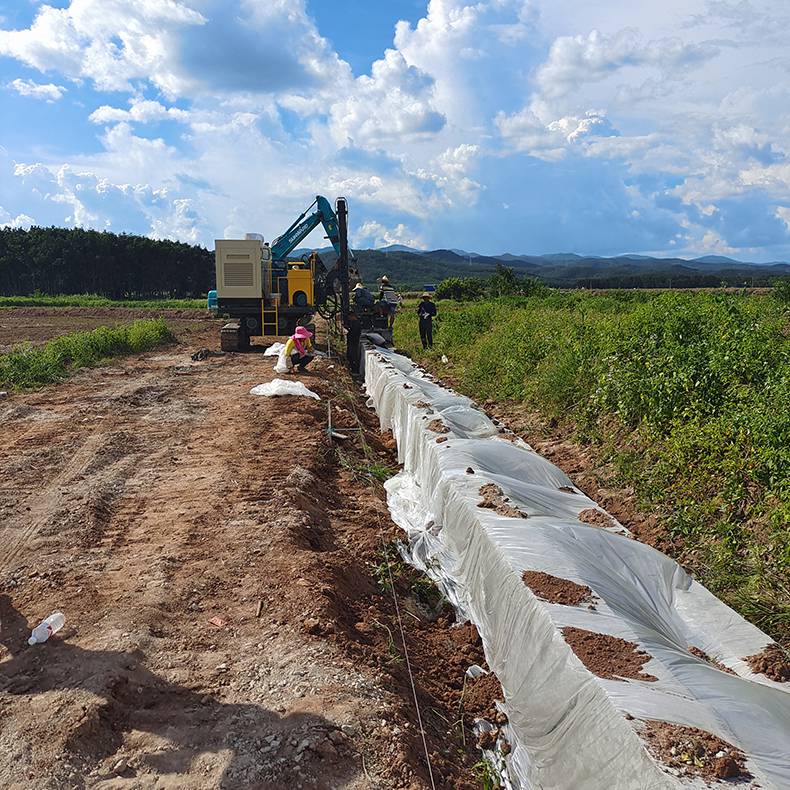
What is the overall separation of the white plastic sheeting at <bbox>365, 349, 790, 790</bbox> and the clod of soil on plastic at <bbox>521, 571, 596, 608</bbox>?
0.16ft

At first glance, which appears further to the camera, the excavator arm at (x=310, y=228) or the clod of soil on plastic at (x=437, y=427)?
the excavator arm at (x=310, y=228)

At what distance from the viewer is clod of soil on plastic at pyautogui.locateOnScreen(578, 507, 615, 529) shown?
187 inches

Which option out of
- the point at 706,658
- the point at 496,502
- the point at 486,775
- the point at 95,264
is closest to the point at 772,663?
the point at 706,658

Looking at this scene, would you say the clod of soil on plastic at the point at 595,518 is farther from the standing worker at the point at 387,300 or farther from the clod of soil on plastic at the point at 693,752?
the standing worker at the point at 387,300

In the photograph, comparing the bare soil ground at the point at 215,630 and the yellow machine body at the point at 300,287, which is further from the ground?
the yellow machine body at the point at 300,287

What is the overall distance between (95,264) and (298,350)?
51.3 m

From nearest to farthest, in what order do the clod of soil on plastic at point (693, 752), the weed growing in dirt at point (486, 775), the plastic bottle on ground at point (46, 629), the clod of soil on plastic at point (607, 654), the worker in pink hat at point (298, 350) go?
1. the clod of soil on plastic at point (693, 752)
2. the clod of soil on plastic at point (607, 654)
3. the weed growing in dirt at point (486, 775)
4. the plastic bottle on ground at point (46, 629)
5. the worker in pink hat at point (298, 350)

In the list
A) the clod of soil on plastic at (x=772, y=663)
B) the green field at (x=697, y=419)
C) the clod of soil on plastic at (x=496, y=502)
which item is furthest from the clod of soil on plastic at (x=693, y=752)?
the clod of soil on plastic at (x=496, y=502)

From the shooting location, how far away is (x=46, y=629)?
3.54 metres

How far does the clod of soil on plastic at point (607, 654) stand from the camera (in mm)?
2701

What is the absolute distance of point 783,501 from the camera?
4516mm

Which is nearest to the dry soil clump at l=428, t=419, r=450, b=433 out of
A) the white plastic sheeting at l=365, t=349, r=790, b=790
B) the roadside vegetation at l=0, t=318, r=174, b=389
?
the white plastic sheeting at l=365, t=349, r=790, b=790

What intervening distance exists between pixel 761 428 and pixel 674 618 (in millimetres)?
1828

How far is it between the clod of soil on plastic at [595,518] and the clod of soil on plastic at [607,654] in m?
1.81
